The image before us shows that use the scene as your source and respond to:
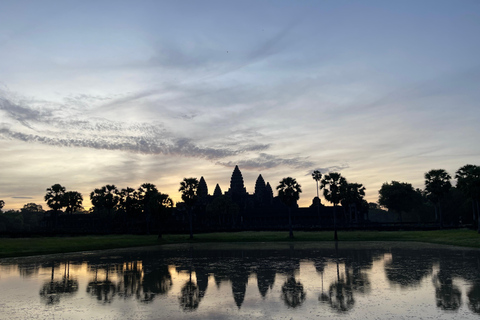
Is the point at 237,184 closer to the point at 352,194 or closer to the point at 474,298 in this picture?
the point at 352,194

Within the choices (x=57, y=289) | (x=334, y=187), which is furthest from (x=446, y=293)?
(x=334, y=187)

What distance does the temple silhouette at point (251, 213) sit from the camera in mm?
109875

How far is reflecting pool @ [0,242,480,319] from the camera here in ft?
48.0

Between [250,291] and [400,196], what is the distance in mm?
108310

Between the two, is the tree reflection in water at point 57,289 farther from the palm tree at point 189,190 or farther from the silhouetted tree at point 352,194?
the silhouetted tree at point 352,194

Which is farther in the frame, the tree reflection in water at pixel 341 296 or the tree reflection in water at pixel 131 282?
the tree reflection in water at pixel 131 282

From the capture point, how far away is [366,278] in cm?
2198

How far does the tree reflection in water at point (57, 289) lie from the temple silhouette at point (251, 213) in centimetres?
7065

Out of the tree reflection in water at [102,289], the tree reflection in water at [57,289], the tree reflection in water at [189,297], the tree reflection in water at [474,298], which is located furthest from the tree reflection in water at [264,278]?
the tree reflection in water at [57,289]

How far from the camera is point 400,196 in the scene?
381 feet

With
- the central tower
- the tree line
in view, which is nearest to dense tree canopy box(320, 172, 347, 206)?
the tree line

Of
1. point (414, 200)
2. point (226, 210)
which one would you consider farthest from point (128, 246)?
point (414, 200)

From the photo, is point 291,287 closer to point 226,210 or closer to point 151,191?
point 151,191

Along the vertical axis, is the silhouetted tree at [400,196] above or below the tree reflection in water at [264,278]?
above
